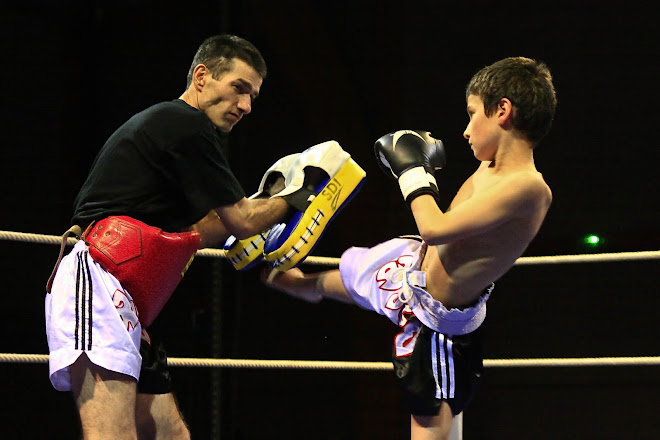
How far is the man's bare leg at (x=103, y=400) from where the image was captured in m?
1.63

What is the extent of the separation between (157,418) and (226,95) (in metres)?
0.76

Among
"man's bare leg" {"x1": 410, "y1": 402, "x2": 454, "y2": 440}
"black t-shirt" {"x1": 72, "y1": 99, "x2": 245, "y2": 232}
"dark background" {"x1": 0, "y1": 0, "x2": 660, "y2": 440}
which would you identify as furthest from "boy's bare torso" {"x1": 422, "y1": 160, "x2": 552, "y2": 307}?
"dark background" {"x1": 0, "y1": 0, "x2": 660, "y2": 440}

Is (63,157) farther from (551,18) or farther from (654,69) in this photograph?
(654,69)

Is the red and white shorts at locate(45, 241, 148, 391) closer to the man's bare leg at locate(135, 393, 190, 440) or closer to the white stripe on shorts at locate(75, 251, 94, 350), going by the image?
the white stripe on shorts at locate(75, 251, 94, 350)

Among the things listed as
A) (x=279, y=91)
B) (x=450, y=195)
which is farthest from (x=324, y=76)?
(x=450, y=195)

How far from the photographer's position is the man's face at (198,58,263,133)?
6.50 feet

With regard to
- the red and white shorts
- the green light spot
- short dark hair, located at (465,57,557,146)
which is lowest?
the red and white shorts

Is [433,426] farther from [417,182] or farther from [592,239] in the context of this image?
[592,239]

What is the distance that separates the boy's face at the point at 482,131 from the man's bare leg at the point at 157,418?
3.02ft

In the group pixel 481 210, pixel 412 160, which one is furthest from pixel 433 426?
pixel 412 160

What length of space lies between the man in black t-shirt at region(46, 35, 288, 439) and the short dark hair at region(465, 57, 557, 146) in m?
0.53

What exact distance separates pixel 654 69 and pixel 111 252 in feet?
7.50

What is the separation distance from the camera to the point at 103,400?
1642 mm

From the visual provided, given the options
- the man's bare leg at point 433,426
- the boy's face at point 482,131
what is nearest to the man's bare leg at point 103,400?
the man's bare leg at point 433,426
